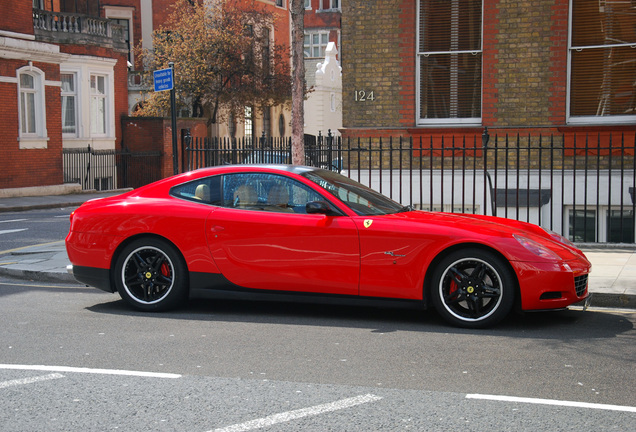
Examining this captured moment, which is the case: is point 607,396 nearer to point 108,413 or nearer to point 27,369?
point 108,413

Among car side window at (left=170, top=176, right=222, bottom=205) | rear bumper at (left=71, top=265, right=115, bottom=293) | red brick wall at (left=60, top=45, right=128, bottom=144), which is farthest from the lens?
red brick wall at (left=60, top=45, right=128, bottom=144)

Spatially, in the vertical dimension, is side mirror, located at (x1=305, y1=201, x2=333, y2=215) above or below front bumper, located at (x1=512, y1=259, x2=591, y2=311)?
above

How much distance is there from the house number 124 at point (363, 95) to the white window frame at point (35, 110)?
47.4 ft

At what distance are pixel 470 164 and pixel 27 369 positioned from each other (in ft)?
30.9

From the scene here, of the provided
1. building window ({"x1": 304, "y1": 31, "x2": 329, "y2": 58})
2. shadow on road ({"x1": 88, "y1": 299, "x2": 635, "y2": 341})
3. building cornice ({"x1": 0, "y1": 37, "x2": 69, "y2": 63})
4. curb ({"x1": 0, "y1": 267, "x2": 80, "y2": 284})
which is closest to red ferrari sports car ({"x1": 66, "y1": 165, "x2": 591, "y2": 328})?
shadow on road ({"x1": 88, "y1": 299, "x2": 635, "y2": 341})

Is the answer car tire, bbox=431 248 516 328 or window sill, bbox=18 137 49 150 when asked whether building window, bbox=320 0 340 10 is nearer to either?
window sill, bbox=18 137 49 150

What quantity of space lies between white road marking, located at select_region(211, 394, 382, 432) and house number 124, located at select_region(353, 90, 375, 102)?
9.39 m

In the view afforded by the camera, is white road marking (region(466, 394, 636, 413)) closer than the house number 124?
Yes

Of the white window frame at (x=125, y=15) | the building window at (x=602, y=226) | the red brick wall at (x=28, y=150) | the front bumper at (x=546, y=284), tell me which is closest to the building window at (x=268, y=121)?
the white window frame at (x=125, y=15)

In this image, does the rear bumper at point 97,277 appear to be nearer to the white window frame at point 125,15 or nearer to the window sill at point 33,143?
the window sill at point 33,143

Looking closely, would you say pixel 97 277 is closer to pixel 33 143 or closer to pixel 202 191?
pixel 202 191

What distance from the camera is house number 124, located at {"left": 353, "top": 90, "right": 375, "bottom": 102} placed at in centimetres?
1388

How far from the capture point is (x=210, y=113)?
3419 centimetres

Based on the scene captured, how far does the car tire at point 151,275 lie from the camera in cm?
764
